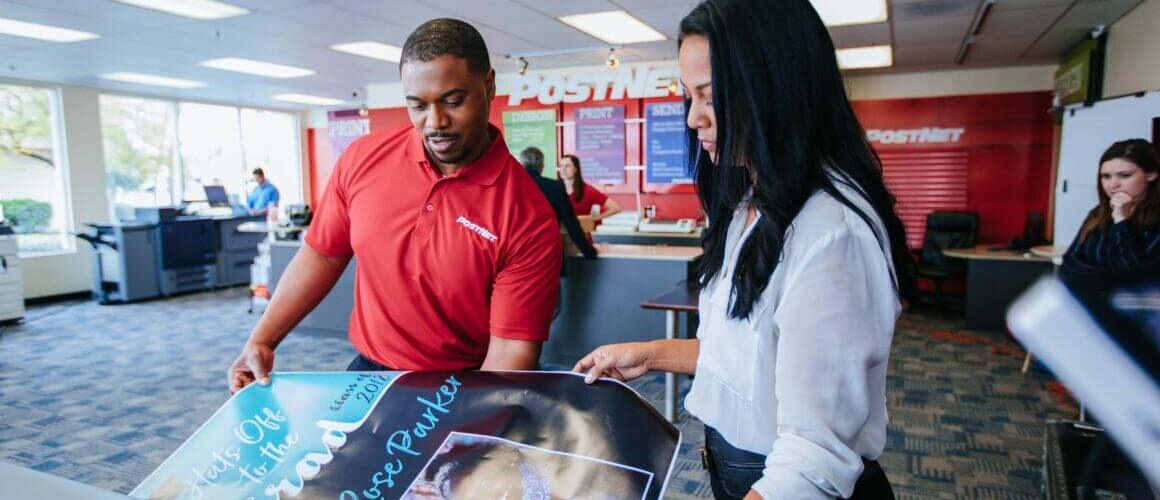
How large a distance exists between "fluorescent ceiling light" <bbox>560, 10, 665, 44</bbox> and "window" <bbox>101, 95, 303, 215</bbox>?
616cm

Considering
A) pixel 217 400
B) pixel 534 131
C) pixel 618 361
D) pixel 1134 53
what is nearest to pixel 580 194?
pixel 534 131

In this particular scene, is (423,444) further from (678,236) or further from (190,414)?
(678,236)

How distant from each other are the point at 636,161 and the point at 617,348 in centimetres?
711

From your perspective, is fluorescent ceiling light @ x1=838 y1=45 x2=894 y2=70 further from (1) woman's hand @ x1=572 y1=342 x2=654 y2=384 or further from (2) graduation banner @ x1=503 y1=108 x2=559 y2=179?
(1) woman's hand @ x1=572 y1=342 x2=654 y2=384

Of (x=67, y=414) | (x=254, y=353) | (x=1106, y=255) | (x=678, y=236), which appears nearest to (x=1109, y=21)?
(x=1106, y=255)

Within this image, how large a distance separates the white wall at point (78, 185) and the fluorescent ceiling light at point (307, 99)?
249 cm

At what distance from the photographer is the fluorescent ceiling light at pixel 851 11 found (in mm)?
5379

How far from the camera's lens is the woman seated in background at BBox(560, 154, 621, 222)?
646 centimetres

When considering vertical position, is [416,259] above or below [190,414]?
above

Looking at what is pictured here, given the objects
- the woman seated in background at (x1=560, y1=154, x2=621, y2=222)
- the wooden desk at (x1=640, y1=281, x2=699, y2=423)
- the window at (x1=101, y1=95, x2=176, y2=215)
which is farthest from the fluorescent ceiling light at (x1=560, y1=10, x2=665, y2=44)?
the window at (x1=101, y1=95, x2=176, y2=215)

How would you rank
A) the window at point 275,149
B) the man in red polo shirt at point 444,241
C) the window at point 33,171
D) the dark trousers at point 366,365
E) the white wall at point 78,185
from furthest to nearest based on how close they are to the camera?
the window at point 275,149 → the white wall at point 78,185 → the window at point 33,171 → the dark trousers at point 366,365 → the man in red polo shirt at point 444,241

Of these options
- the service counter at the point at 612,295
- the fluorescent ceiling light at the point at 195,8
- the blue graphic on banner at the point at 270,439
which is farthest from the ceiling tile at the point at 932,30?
the blue graphic on banner at the point at 270,439

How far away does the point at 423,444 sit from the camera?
100 cm

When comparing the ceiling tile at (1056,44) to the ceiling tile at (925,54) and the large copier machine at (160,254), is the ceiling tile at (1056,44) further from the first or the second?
the large copier machine at (160,254)
